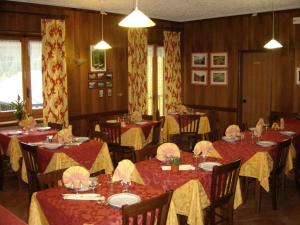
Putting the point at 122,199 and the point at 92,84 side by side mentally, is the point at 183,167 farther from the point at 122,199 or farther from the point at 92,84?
the point at 92,84

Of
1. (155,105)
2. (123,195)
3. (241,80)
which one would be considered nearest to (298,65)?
(241,80)

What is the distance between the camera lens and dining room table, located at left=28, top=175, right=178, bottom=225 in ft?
8.66

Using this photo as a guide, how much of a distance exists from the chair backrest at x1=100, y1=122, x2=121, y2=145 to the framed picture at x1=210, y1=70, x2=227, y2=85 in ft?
12.9

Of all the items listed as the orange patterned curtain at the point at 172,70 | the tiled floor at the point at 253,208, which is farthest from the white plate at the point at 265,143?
the orange patterned curtain at the point at 172,70

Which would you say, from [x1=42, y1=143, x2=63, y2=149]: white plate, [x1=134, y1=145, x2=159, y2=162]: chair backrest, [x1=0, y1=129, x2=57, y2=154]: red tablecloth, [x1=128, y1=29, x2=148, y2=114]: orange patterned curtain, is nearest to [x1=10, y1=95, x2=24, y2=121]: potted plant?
[x1=0, y1=129, x2=57, y2=154]: red tablecloth

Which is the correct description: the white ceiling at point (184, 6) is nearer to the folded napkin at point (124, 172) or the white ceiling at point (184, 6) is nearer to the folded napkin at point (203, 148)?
the folded napkin at point (203, 148)

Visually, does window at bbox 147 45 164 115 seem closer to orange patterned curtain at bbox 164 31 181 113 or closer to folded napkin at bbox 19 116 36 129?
orange patterned curtain at bbox 164 31 181 113

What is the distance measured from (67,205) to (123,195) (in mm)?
454

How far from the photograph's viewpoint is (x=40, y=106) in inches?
289

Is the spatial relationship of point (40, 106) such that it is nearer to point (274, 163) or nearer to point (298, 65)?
point (274, 163)

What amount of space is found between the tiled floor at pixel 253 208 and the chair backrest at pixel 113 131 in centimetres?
158

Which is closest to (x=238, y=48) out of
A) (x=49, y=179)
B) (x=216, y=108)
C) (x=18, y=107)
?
(x=216, y=108)

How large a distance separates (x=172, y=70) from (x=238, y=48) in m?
1.77

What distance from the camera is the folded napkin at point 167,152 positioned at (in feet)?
13.1
